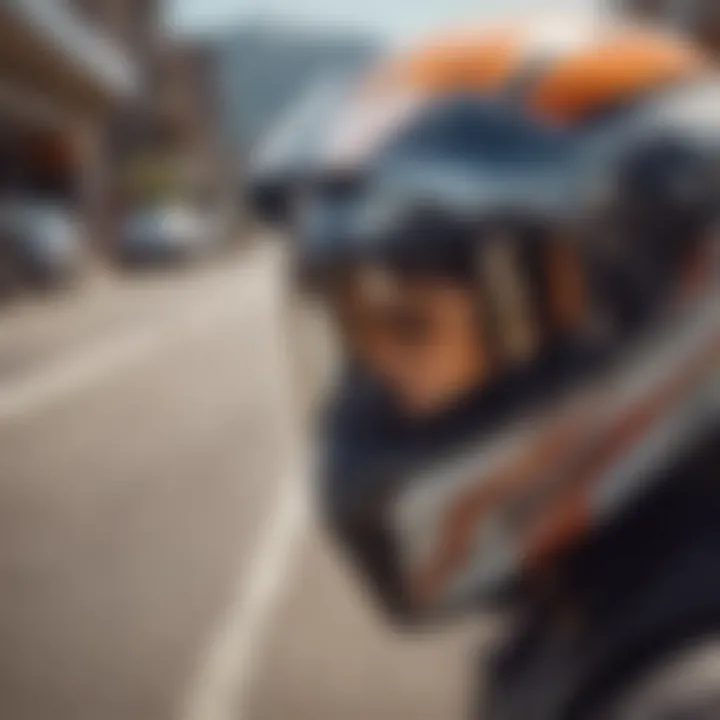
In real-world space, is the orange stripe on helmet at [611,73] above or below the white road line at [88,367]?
below

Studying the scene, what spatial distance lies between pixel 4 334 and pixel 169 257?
0.08 m

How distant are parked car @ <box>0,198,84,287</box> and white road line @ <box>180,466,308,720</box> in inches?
4.6

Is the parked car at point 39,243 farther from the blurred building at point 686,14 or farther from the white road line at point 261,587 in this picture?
the blurred building at point 686,14

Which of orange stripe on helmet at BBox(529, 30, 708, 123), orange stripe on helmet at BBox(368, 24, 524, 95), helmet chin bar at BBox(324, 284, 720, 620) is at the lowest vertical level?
helmet chin bar at BBox(324, 284, 720, 620)

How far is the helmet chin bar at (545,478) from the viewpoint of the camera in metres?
0.62

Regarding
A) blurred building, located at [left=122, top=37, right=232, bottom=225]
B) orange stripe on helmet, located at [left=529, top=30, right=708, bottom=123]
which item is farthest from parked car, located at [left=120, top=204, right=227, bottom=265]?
orange stripe on helmet, located at [left=529, top=30, right=708, bottom=123]

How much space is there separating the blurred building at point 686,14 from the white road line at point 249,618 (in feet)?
0.65

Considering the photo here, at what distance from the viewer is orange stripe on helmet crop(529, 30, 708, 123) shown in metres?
0.61

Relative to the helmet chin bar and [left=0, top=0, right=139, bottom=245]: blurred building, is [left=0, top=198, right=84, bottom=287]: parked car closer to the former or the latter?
[left=0, top=0, right=139, bottom=245]: blurred building

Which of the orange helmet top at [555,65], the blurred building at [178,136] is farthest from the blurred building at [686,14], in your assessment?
the blurred building at [178,136]

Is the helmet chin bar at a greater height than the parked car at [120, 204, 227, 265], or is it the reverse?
the parked car at [120, 204, 227, 265]

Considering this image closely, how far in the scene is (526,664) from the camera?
643 mm

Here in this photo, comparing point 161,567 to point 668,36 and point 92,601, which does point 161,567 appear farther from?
point 668,36

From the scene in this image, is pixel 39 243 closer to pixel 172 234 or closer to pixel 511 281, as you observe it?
pixel 172 234
